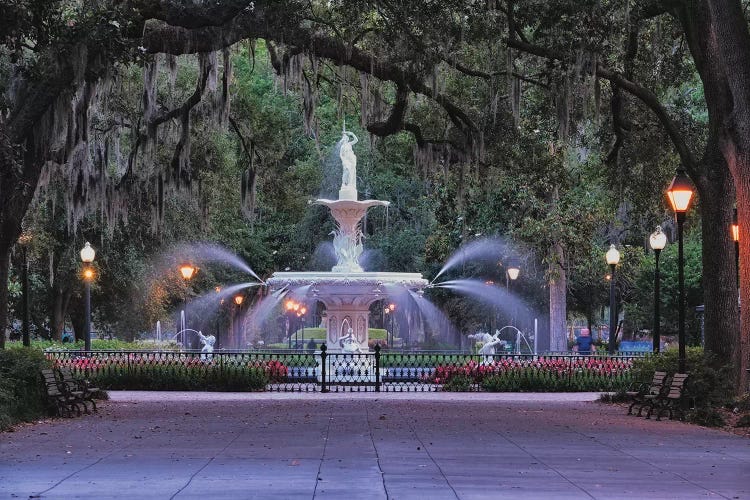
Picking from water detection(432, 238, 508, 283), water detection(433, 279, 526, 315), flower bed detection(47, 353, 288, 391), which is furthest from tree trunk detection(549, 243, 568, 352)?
flower bed detection(47, 353, 288, 391)

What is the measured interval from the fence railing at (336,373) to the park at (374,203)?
0.08m

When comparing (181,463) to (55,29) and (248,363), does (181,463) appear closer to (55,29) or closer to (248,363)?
(55,29)

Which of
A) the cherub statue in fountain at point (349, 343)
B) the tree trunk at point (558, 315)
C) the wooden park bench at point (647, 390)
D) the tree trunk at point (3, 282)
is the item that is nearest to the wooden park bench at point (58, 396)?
the tree trunk at point (3, 282)

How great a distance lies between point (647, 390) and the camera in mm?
22062

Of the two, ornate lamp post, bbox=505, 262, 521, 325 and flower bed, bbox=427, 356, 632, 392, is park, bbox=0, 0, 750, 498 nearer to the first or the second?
flower bed, bbox=427, 356, 632, 392

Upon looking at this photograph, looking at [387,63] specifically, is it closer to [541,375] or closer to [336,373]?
[336,373]

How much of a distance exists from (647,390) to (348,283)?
1222cm

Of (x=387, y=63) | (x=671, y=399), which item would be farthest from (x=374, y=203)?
(x=671, y=399)

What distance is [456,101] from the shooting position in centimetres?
2777

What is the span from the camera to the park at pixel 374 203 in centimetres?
1269

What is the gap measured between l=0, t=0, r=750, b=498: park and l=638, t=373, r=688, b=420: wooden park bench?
14 cm

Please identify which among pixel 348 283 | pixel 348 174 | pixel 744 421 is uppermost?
pixel 348 174

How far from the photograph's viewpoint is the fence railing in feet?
97.8

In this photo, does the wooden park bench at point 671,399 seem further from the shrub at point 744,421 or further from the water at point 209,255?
the water at point 209,255
